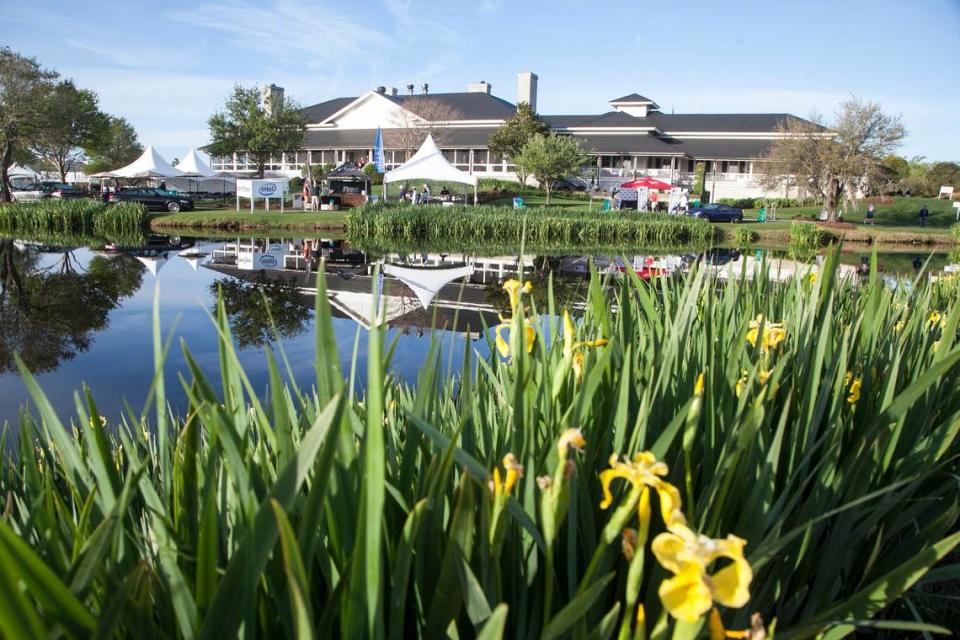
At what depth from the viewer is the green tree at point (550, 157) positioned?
123ft

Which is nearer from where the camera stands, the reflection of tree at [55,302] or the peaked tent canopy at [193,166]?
the reflection of tree at [55,302]

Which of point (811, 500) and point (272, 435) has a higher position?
point (272, 435)

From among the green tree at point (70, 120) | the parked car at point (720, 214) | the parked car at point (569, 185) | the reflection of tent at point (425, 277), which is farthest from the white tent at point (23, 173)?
the reflection of tent at point (425, 277)

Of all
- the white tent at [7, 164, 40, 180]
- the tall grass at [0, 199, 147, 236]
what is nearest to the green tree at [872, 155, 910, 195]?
the tall grass at [0, 199, 147, 236]

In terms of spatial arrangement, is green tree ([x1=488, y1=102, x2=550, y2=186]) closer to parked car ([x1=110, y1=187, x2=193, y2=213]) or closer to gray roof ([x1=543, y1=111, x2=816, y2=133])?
gray roof ([x1=543, y1=111, x2=816, y2=133])

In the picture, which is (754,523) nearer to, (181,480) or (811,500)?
(811,500)

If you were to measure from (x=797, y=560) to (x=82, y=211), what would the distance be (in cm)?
2250

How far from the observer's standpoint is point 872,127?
27.7 metres

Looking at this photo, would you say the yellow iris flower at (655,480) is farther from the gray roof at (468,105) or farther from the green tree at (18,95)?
the gray roof at (468,105)

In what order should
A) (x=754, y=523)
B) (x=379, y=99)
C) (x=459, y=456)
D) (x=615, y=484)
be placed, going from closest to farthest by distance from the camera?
(x=459, y=456)
(x=754, y=523)
(x=615, y=484)
(x=379, y=99)

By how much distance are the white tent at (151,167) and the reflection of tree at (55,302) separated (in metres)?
18.0

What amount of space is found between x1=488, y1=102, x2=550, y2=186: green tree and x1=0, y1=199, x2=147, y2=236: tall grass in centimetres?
2536

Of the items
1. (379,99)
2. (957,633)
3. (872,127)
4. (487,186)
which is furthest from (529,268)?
(379,99)

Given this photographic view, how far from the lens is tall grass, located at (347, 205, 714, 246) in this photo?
19188 mm
